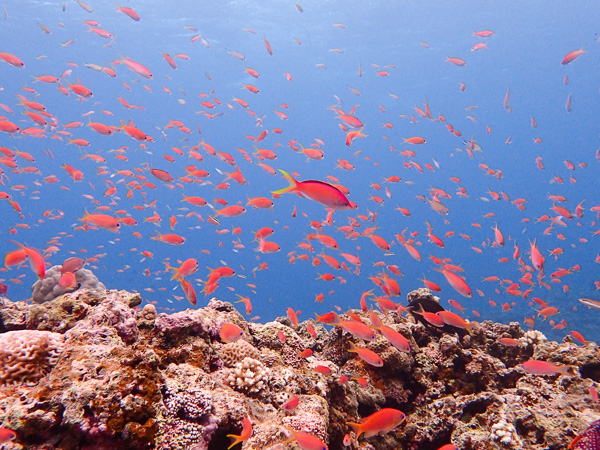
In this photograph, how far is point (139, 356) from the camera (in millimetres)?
2457

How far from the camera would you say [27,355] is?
274 centimetres

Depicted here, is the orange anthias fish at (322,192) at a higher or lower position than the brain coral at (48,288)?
higher

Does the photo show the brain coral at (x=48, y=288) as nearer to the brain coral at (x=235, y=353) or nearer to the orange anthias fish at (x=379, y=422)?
the brain coral at (x=235, y=353)

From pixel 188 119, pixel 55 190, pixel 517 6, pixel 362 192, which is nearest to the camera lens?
pixel 517 6

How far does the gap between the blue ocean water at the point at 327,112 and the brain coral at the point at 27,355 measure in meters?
6.35

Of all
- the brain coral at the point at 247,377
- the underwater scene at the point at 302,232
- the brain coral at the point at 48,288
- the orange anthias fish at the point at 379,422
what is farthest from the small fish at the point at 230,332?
the brain coral at the point at 48,288

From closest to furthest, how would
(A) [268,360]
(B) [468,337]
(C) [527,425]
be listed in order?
(C) [527,425]
(A) [268,360]
(B) [468,337]

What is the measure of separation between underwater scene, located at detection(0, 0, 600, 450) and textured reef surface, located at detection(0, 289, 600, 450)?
0.02 m

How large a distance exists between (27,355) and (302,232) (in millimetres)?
94006

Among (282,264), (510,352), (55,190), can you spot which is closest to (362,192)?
(282,264)

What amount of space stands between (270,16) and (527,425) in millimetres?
43345

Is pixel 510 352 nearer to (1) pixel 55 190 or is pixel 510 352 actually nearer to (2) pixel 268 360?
(2) pixel 268 360

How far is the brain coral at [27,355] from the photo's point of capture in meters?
2.65

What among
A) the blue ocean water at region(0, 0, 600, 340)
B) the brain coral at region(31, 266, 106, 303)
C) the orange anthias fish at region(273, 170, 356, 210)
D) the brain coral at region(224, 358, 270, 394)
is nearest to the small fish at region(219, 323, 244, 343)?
the brain coral at region(224, 358, 270, 394)
